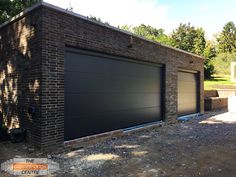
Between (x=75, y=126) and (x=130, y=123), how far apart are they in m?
2.55

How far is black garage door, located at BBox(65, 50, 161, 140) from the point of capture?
6.47 metres

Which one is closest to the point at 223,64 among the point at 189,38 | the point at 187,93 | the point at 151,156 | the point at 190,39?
the point at 190,39

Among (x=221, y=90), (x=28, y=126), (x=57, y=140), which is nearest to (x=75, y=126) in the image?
(x=57, y=140)

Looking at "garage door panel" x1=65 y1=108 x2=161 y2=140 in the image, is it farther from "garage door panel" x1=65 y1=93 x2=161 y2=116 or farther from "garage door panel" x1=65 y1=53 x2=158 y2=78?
"garage door panel" x1=65 y1=53 x2=158 y2=78

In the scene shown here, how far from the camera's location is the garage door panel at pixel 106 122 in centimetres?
657

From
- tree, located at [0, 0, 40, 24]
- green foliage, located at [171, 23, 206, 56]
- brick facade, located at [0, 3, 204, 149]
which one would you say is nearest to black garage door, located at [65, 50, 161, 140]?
brick facade, located at [0, 3, 204, 149]

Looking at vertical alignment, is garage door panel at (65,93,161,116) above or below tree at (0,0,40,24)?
below

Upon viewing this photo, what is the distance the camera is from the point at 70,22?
6293 millimetres

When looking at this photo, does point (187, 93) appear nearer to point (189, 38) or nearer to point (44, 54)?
point (44, 54)

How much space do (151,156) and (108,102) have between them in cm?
245

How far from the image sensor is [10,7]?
39.3 ft

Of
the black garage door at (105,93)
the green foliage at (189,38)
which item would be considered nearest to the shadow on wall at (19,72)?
the black garage door at (105,93)

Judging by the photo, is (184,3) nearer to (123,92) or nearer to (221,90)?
(123,92)

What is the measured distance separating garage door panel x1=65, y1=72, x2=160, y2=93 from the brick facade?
1.62 ft
